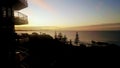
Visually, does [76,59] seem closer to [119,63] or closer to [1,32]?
[119,63]

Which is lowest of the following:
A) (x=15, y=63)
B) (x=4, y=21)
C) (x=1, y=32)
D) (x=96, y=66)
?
(x=96, y=66)

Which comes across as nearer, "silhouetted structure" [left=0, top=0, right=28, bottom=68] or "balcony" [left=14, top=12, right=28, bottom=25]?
"silhouetted structure" [left=0, top=0, right=28, bottom=68]

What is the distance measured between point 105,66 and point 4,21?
53.7 ft

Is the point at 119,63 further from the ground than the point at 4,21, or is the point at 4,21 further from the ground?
the point at 4,21

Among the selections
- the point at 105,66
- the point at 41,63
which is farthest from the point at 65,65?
the point at 105,66

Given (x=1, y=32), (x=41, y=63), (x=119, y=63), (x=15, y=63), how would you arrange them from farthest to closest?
(x=119, y=63)
(x=41, y=63)
(x=15, y=63)
(x=1, y=32)

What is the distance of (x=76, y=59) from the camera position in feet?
97.2

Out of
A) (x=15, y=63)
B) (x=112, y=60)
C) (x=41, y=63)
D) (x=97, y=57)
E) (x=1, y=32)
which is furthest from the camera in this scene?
(x=97, y=57)

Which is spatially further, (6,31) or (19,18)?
(19,18)

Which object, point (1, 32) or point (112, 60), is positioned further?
point (112, 60)

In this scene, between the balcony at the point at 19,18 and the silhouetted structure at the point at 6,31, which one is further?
the balcony at the point at 19,18

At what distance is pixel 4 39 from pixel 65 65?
12632mm

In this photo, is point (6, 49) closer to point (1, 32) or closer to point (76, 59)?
point (1, 32)

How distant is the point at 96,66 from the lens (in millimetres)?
25625
